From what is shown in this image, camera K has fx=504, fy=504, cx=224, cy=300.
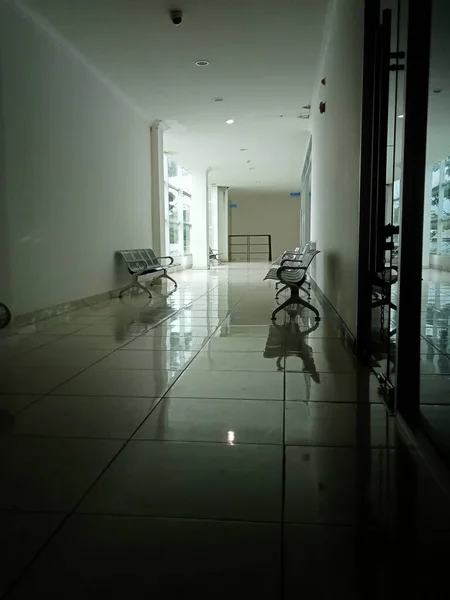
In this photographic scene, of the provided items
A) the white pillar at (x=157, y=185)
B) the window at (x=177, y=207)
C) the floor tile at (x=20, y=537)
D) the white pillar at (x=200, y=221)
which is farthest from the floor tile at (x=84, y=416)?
the white pillar at (x=200, y=221)

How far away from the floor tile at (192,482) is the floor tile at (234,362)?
1.29 metres

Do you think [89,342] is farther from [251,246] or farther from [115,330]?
[251,246]

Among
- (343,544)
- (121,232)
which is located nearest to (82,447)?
(343,544)

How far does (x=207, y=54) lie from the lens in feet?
21.6

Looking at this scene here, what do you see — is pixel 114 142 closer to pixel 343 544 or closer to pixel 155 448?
pixel 155 448

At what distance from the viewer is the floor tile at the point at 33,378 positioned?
2.92 meters

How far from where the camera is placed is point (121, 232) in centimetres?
848

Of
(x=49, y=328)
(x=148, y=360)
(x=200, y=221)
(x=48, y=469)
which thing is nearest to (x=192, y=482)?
(x=48, y=469)

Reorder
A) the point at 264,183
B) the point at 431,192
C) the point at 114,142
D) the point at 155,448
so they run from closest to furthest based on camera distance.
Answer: the point at 155,448
the point at 114,142
the point at 431,192
the point at 264,183

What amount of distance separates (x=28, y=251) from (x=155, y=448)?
12.7 feet

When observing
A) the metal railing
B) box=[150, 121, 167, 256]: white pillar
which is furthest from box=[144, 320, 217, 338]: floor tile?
the metal railing

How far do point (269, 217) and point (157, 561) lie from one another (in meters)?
28.4

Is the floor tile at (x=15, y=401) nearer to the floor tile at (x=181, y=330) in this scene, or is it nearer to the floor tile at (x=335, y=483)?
the floor tile at (x=335, y=483)

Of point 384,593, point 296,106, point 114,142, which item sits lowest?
point 384,593
